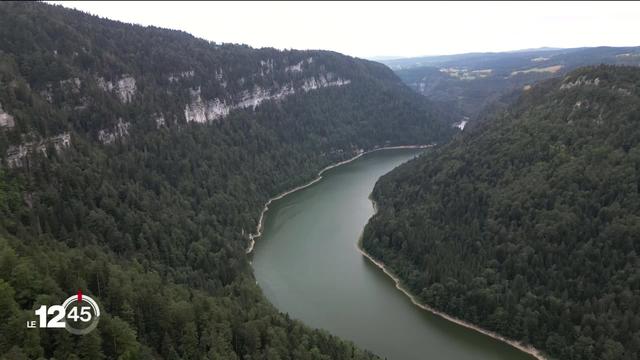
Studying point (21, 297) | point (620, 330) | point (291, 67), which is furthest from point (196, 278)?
point (291, 67)

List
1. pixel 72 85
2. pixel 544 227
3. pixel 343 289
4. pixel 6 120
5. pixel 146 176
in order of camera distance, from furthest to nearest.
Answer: pixel 72 85 < pixel 146 176 < pixel 343 289 < pixel 6 120 < pixel 544 227

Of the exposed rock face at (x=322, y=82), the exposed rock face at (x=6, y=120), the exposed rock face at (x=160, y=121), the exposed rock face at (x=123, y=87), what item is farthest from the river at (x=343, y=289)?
the exposed rock face at (x=322, y=82)

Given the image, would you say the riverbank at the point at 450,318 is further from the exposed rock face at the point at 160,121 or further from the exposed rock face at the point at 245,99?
the exposed rock face at the point at 245,99

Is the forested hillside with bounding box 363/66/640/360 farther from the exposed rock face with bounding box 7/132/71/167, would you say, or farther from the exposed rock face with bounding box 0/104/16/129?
the exposed rock face with bounding box 0/104/16/129

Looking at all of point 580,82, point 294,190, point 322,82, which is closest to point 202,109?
point 294,190

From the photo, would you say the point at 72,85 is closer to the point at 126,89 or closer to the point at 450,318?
→ the point at 126,89

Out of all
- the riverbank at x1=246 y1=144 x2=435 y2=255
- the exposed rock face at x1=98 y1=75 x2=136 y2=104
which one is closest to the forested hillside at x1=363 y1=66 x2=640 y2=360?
the riverbank at x1=246 y1=144 x2=435 y2=255

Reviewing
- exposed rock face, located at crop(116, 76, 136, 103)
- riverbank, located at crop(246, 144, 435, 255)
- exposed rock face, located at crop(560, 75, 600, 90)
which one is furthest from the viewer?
exposed rock face, located at crop(116, 76, 136, 103)
